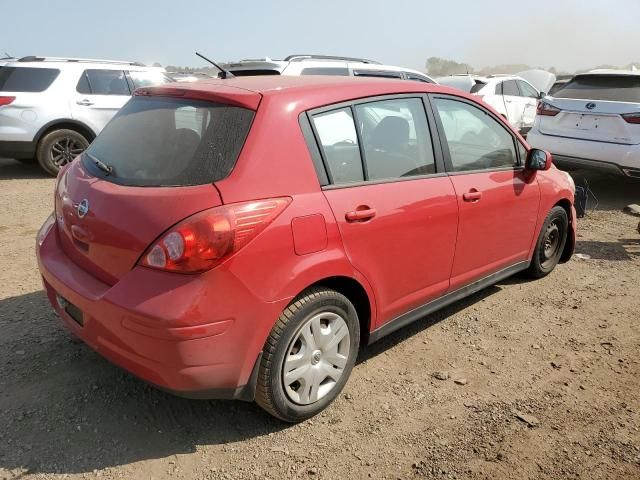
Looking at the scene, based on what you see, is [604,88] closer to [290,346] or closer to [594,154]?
[594,154]

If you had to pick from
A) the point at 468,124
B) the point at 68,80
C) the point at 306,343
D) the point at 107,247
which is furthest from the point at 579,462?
the point at 68,80

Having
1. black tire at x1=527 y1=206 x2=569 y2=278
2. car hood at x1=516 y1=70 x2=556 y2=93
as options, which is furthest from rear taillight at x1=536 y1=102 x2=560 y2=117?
car hood at x1=516 y1=70 x2=556 y2=93

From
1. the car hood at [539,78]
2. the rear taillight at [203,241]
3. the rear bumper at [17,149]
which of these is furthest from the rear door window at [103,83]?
the car hood at [539,78]

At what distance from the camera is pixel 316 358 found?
8.96ft

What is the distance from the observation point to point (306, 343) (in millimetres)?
2652

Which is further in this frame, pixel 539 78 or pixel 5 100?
pixel 539 78

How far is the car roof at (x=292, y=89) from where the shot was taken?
2648 millimetres

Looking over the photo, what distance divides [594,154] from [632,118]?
22.9 inches

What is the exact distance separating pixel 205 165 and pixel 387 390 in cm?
162

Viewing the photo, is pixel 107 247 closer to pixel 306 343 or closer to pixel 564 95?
pixel 306 343

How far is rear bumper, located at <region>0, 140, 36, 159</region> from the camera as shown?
8016mm

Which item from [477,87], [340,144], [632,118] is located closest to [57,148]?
[340,144]

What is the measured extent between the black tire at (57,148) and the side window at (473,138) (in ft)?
22.6

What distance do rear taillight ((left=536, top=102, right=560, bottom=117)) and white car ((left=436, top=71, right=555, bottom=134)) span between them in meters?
4.23
